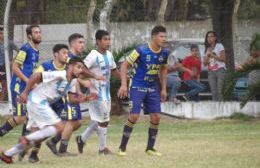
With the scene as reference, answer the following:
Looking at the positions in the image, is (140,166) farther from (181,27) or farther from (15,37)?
(181,27)

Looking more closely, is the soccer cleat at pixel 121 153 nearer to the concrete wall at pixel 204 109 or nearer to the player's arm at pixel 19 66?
the player's arm at pixel 19 66

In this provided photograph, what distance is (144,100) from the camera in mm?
14141

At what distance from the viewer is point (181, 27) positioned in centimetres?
2842

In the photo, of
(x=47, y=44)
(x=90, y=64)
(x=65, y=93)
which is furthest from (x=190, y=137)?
(x=47, y=44)

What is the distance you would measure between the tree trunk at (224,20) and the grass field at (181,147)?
2.06 meters

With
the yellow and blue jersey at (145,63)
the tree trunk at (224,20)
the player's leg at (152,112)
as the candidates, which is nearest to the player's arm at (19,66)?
the yellow and blue jersey at (145,63)

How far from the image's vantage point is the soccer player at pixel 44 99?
12.5 metres

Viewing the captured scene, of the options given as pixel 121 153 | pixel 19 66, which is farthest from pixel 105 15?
pixel 121 153

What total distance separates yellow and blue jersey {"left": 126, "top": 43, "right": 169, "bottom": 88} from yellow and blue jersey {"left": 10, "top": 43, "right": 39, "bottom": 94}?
5.44 feet

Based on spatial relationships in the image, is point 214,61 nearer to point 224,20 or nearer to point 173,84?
point 173,84

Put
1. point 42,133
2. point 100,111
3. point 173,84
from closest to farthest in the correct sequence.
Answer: point 42,133 < point 100,111 < point 173,84

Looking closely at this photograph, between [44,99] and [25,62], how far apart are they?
6.68 ft

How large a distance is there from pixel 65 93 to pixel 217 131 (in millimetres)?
6207

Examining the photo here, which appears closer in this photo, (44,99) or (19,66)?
(44,99)
